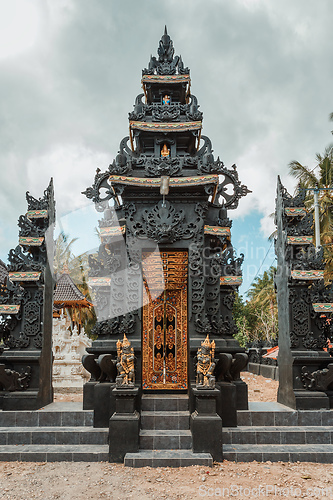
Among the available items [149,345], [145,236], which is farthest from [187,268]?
[149,345]

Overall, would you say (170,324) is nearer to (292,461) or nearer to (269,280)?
(292,461)

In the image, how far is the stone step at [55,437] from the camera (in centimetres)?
726

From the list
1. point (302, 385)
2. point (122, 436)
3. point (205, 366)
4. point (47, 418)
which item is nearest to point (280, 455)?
point (302, 385)

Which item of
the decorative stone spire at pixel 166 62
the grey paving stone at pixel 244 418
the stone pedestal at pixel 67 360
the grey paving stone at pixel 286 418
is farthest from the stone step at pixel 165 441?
the decorative stone spire at pixel 166 62

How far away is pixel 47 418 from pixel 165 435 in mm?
2317

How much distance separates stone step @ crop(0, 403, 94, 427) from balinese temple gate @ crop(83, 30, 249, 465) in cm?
28

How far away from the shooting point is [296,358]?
7.89m

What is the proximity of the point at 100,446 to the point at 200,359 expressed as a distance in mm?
2335

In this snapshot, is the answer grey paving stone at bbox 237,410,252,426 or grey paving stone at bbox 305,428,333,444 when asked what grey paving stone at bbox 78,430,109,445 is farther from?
grey paving stone at bbox 305,428,333,444

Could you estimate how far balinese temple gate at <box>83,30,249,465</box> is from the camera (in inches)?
300

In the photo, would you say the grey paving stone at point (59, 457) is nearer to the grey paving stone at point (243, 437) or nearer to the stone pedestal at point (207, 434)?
the stone pedestal at point (207, 434)

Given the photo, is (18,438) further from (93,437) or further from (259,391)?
(259,391)

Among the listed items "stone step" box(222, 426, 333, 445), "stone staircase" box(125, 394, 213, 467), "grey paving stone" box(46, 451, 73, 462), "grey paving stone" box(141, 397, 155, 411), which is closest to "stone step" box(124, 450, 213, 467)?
"stone staircase" box(125, 394, 213, 467)

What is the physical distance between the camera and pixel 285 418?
7562 millimetres
